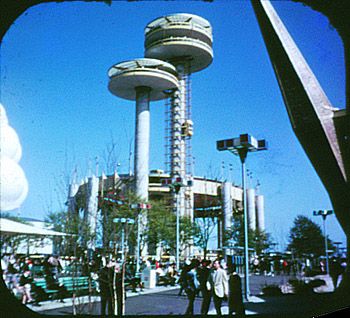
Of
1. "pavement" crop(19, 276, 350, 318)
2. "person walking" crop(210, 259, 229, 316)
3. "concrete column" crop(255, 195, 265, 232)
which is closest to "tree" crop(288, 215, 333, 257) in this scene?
"concrete column" crop(255, 195, 265, 232)

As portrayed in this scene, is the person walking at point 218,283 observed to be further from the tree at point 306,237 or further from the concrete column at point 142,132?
the concrete column at point 142,132

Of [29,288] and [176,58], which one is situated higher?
[176,58]

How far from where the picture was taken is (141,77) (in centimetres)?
3100

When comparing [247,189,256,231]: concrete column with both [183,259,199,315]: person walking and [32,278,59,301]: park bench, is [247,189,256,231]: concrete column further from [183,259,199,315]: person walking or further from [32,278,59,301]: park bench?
[32,278,59,301]: park bench

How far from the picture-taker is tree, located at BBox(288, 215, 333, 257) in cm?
1568

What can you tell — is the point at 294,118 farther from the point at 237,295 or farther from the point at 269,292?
the point at 237,295

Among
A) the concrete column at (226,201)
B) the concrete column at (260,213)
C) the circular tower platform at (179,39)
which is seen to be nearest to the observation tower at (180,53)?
the circular tower platform at (179,39)

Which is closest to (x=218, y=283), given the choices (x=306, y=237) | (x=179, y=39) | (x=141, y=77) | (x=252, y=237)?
(x=306, y=237)

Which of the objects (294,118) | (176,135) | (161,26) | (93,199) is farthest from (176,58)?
(93,199)

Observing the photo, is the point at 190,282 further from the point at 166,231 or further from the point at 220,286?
the point at 166,231

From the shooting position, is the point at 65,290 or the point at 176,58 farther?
the point at 176,58

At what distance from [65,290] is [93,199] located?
1.97 meters

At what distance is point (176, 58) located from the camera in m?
36.5

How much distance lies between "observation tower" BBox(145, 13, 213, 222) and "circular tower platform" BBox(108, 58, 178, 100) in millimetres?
2566
